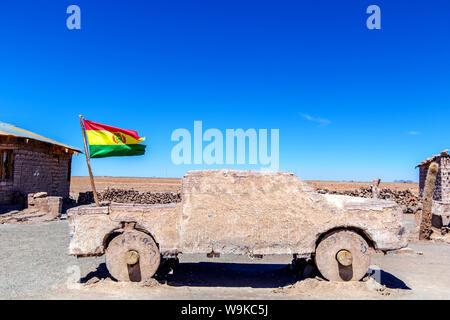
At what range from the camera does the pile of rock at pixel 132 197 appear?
20656 mm

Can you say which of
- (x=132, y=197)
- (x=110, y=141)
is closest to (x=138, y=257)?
(x=110, y=141)

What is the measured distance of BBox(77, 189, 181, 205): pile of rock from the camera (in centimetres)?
2066

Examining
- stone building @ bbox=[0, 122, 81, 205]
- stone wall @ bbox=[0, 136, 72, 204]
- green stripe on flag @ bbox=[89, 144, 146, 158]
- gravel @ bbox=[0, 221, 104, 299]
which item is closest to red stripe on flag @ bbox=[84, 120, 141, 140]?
green stripe on flag @ bbox=[89, 144, 146, 158]

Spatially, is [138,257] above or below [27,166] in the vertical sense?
below

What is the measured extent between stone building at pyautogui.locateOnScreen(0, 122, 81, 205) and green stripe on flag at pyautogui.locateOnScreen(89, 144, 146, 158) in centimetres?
1001

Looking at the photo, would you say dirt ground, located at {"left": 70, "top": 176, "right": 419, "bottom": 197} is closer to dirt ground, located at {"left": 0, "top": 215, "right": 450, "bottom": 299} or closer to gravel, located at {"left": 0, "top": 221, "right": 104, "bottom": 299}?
gravel, located at {"left": 0, "top": 221, "right": 104, "bottom": 299}

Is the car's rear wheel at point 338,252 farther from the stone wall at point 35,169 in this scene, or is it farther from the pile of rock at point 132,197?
the pile of rock at point 132,197

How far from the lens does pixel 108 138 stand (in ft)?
22.0

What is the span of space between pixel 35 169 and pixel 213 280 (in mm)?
13575

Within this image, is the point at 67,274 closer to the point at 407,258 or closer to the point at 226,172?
the point at 226,172

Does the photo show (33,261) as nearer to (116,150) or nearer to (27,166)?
(116,150)

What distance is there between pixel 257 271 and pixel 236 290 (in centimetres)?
172

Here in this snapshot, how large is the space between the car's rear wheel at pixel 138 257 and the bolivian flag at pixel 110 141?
1.70 metres
